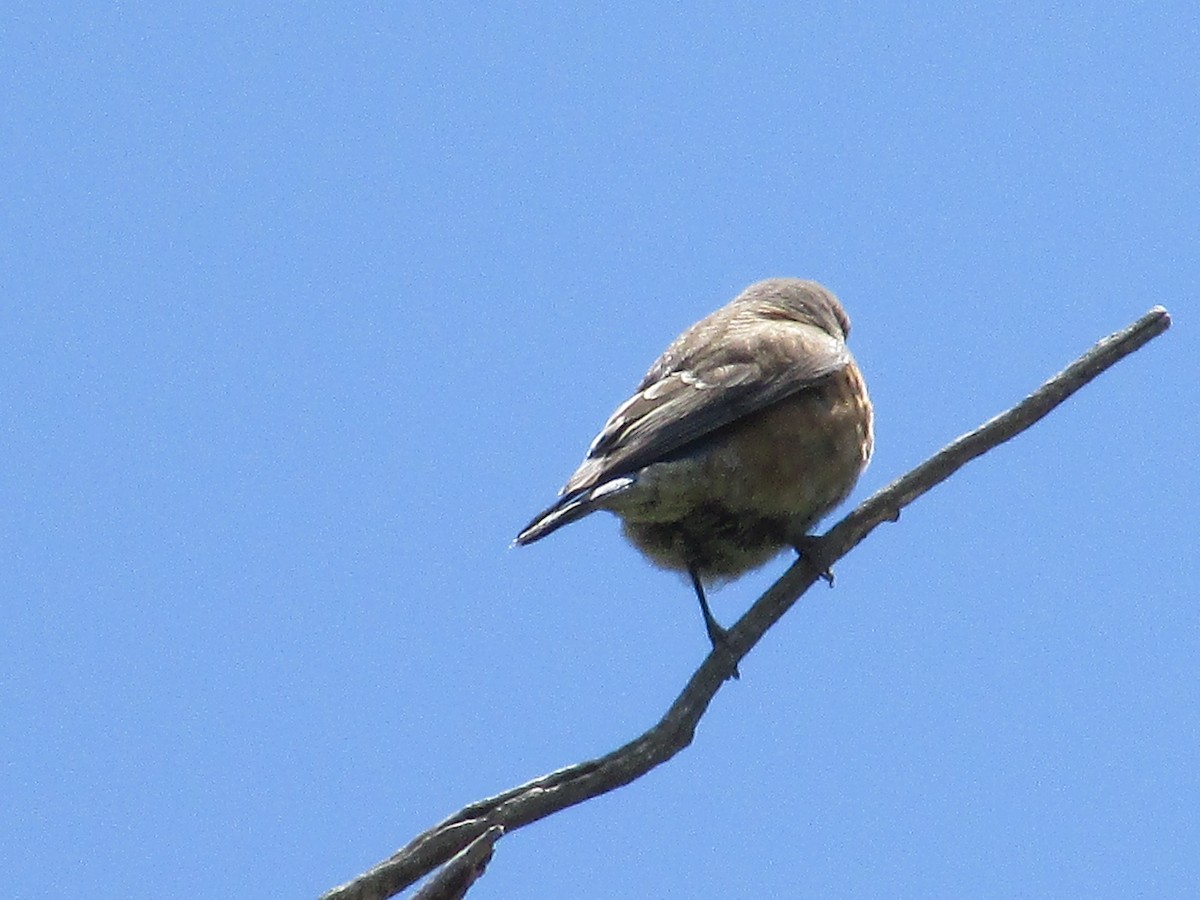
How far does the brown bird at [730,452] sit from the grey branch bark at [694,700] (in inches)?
15.5

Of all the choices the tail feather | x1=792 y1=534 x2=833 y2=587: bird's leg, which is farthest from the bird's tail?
x1=792 y1=534 x2=833 y2=587: bird's leg

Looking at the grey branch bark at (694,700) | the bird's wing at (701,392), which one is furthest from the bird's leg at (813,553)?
the bird's wing at (701,392)

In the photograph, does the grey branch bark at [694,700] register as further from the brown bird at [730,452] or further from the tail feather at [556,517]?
the tail feather at [556,517]

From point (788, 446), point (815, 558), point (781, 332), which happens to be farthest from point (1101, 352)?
point (781, 332)

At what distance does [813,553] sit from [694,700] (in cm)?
159

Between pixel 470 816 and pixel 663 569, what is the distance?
2976mm

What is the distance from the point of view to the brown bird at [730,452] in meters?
6.30

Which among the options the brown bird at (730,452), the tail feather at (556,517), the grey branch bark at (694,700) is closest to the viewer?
the grey branch bark at (694,700)

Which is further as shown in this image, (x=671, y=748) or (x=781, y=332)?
(x=781, y=332)

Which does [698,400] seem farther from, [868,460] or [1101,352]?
[1101,352]

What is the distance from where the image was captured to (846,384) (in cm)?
702

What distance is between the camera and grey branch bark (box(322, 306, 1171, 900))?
3799mm

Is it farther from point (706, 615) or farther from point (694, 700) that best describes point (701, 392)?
point (694, 700)

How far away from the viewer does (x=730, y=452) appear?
254 inches
